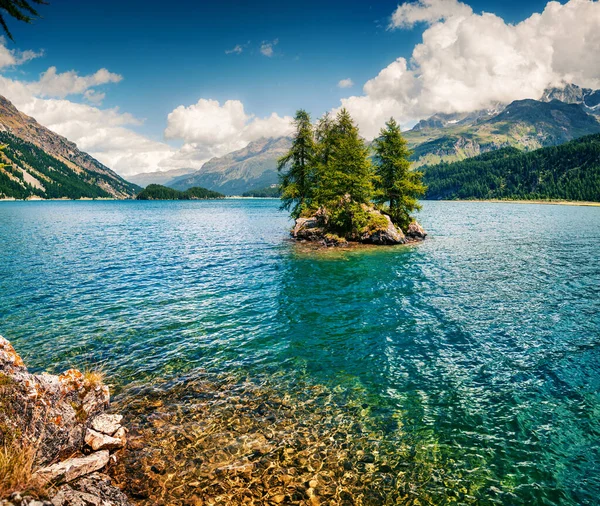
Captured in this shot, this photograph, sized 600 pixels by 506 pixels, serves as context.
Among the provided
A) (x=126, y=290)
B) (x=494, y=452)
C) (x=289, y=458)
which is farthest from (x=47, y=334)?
(x=494, y=452)

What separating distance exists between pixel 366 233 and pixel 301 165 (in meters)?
19.7

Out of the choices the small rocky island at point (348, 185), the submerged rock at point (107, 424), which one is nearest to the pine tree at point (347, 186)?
the small rocky island at point (348, 185)

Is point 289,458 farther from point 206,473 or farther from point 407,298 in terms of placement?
point 407,298

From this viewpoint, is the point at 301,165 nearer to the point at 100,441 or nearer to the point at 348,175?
the point at 348,175

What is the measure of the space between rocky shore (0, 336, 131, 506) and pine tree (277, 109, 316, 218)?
174ft

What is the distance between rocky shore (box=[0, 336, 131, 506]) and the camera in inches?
264

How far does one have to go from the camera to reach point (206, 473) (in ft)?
32.0

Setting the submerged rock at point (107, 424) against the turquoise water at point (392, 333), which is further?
the turquoise water at point (392, 333)

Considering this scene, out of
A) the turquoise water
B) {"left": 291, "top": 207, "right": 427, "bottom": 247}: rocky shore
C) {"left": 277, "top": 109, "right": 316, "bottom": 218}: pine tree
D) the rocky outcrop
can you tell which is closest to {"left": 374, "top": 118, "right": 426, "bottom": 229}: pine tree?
{"left": 291, "top": 207, "right": 427, "bottom": 247}: rocky shore

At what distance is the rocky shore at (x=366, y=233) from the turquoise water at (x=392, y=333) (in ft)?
40.9

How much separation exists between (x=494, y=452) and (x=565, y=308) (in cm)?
1817

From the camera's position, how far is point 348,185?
52281 mm

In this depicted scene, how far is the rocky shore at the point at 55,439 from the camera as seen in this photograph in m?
6.69

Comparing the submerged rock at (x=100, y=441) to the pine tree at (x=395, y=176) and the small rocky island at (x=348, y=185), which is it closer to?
the small rocky island at (x=348, y=185)
